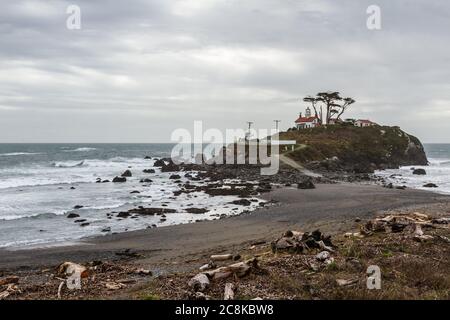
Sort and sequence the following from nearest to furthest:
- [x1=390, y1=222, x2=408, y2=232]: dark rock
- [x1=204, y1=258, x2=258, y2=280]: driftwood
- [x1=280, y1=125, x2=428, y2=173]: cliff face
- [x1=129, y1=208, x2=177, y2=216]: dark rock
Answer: [x1=204, y1=258, x2=258, y2=280]: driftwood → [x1=390, y1=222, x2=408, y2=232]: dark rock → [x1=129, y1=208, x2=177, y2=216]: dark rock → [x1=280, y1=125, x2=428, y2=173]: cliff face

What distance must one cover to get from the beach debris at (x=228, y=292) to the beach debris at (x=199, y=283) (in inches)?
20.3

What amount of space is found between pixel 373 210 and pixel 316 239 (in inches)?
590

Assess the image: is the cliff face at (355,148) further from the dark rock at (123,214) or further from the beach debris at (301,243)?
the beach debris at (301,243)

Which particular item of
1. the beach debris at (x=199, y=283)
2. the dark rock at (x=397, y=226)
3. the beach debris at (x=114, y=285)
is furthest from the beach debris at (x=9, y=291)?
the dark rock at (x=397, y=226)

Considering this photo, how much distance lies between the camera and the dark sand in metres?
18.2

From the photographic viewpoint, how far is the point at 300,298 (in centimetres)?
982

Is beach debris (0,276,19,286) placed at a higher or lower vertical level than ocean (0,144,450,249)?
higher

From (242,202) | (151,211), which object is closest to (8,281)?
(151,211)

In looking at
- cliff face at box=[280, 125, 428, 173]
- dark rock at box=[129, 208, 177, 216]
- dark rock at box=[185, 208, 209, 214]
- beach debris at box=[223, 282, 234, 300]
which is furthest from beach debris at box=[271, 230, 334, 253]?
cliff face at box=[280, 125, 428, 173]

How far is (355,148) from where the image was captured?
Result: 243 feet

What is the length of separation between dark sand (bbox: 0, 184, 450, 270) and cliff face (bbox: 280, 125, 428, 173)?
26797 mm

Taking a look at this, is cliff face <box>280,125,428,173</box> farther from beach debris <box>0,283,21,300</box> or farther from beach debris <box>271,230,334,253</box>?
beach debris <box>0,283,21,300</box>
